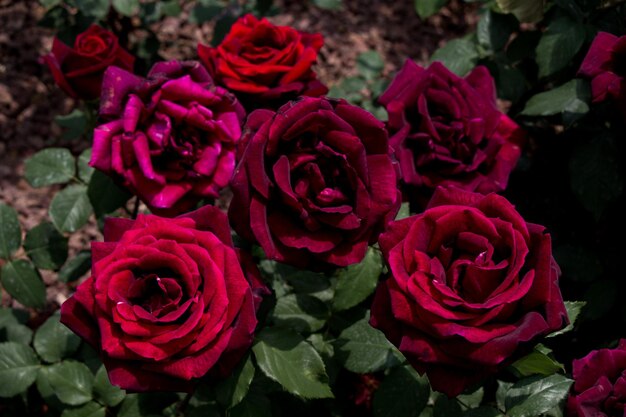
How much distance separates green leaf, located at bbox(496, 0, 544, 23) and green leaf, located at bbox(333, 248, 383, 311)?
784 millimetres

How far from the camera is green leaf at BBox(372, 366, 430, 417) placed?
139 cm

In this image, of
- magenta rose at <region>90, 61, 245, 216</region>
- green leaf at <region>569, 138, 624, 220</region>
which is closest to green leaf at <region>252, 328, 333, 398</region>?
magenta rose at <region>90, 61, 245, 216</region>

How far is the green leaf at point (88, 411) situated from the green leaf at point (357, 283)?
25.1 inches

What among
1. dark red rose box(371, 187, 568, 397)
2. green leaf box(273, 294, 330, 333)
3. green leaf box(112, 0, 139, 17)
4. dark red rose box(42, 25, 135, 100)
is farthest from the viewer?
green leaf box(112, 0, 139, 17)

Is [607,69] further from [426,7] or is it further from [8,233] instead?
[8,233]

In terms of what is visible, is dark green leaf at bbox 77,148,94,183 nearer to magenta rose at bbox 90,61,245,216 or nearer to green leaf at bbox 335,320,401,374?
magenta rose at bbox 90,61,245,216

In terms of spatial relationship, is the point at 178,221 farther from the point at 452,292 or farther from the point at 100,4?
the point at 100,4

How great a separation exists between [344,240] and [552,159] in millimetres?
1288

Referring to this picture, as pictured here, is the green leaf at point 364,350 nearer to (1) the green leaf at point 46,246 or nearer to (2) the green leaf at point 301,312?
(2) the green leaf at point 301,312

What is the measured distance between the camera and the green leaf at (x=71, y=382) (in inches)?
61.1

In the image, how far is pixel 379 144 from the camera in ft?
3.80

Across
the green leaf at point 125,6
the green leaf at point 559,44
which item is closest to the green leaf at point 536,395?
the green leaf at point 559,44

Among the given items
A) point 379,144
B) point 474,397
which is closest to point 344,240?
point 379,144

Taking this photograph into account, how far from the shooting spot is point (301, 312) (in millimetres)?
1550
